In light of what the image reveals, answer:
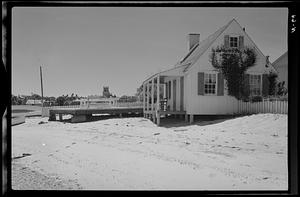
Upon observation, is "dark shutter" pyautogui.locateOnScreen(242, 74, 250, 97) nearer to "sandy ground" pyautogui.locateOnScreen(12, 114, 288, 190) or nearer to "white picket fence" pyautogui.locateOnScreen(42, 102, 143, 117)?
"sandy ground" pyautogui.locateOnScreen(12, 114, 288, 190)

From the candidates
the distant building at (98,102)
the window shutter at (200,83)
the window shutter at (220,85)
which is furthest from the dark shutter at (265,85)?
the distant building at (98,102)

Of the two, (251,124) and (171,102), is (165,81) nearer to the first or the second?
(171,102)

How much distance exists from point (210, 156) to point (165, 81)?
1045 cm

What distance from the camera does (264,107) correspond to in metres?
13.0

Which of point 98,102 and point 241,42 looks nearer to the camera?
point 241,42

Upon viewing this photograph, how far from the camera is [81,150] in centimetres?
941

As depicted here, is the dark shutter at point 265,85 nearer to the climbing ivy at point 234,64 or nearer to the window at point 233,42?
the climbing ivy at point 234,64

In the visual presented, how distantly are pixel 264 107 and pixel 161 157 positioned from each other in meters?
6.49

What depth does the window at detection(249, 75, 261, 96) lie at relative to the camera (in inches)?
554

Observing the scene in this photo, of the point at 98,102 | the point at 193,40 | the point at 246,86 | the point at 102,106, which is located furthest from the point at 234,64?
the point at 102,106

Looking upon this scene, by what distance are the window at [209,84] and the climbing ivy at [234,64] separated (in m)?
0.42

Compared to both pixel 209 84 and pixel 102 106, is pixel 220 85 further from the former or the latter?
pixel 102 106
